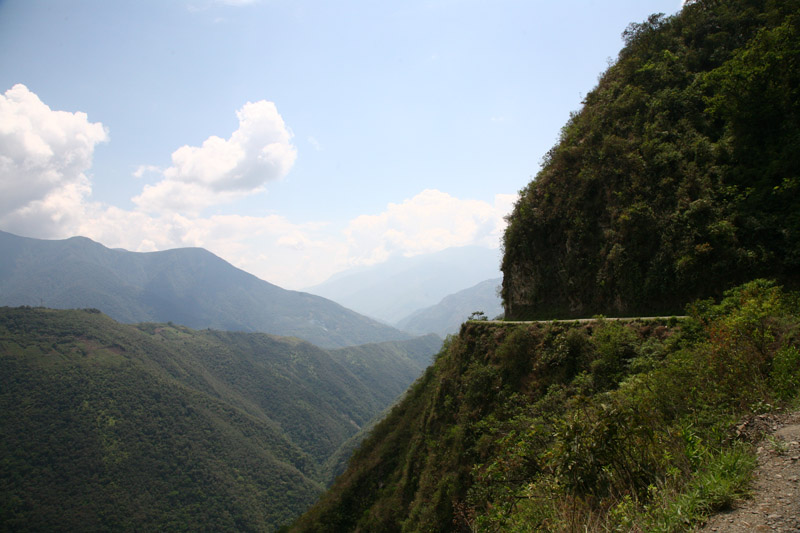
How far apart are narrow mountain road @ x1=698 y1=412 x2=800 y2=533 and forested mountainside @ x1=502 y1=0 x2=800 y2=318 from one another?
1272cm

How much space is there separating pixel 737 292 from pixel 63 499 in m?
165

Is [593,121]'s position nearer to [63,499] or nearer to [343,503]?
[343,503]

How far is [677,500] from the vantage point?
18.1 ft

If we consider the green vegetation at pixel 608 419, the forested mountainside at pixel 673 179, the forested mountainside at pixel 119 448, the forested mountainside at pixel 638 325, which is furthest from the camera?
the forested mountainside at pixel 119 448

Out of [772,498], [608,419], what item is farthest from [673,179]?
[772,498]

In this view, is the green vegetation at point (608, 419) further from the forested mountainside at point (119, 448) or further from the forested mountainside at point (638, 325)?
the forested mountainside at point (119, 448)

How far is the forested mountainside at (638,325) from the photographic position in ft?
22.1

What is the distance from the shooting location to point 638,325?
15.4 meters

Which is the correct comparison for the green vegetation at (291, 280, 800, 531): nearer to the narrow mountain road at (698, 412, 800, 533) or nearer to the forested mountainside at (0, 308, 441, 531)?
the narrow mountain road at (698, 412, 800, 533)

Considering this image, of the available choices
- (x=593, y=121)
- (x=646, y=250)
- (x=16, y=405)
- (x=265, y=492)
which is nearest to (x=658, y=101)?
(x=593, y=121)

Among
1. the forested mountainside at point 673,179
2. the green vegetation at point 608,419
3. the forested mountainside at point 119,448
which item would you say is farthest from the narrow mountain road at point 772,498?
the forested mountainside at point 119,448

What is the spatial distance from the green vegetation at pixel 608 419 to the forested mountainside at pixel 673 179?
384cm

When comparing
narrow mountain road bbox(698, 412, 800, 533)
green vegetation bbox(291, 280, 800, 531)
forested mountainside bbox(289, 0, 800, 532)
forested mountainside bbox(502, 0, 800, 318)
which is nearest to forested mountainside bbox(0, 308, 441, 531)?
forested mountainside bbox(289, 0, 800, 532)

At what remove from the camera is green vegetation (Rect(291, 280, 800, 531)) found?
6.11m
